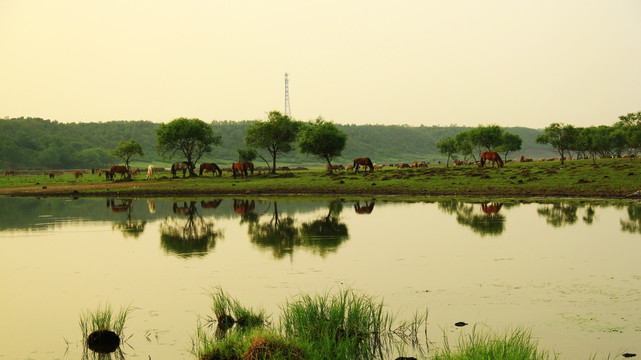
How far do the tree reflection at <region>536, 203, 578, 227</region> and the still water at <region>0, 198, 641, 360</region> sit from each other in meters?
0.20

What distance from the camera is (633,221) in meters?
34.7

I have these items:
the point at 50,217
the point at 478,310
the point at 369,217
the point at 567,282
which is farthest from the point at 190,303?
the point at 50,217

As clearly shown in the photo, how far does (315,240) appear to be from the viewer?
30562 millimetres

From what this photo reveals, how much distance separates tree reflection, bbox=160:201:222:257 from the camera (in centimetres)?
2866

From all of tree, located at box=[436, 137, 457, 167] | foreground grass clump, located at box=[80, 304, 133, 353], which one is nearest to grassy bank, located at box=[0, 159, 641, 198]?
foreground grass clump, located at box=[80, 304, 133, 353]

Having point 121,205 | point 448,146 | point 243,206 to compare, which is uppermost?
point 448,146

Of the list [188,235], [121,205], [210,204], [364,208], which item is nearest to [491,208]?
[364,208]

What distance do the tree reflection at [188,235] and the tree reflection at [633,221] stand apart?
21.4 m

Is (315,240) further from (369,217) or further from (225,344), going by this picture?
(225,344)

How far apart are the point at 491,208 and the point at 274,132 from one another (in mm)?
53474

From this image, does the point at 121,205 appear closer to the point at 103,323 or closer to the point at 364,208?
the point at 364,208

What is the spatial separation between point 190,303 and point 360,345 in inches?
258

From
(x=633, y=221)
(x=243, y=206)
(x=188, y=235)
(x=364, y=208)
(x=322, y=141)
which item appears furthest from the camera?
(x=322, y=141)

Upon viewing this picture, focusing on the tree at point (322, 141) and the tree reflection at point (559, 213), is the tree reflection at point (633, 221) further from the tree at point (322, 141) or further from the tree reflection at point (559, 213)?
the tree at point (322, 141)
